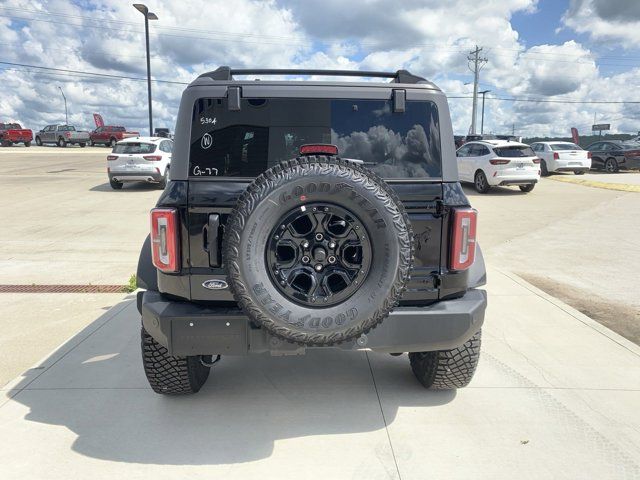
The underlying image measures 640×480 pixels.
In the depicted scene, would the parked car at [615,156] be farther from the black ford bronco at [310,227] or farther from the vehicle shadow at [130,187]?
the black ford bronco at [310,227]

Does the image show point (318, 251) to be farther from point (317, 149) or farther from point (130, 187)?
point (130, 187)

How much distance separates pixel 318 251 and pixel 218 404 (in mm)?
1494

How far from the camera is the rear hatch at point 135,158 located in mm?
15594

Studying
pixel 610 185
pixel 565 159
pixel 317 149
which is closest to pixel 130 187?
pixel 317 149

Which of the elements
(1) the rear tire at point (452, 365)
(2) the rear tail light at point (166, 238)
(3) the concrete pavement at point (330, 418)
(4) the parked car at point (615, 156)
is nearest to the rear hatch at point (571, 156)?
(4) the parked car at point (615, 156)

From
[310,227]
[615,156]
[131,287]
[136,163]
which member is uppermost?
[615,156]

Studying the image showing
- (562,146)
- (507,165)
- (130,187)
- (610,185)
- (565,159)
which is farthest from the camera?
(562,146)

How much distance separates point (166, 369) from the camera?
3232mm

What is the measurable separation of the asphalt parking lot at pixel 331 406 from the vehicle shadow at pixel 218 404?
12mm

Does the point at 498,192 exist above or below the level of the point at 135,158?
below

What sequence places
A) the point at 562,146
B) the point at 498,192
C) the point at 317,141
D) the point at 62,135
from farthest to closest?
the point at 62,135 → the point at 562,146 → the point at 498,192 → the point at 317,141

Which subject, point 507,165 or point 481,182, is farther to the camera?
point 481,182

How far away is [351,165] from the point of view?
255 centimetres

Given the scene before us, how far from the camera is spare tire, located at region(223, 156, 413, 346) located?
2467 millimetres
